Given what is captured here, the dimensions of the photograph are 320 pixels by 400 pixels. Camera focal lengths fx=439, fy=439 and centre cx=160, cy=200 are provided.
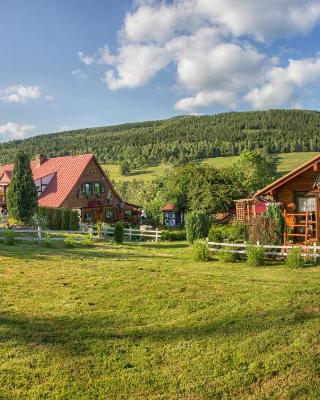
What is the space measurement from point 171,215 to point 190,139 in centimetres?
10803

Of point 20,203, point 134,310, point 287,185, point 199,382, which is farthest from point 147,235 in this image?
point 199,382

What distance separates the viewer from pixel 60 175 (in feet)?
156

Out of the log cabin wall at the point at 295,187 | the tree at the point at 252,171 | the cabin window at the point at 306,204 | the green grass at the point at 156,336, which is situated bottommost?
the green grass at the point at 156,336

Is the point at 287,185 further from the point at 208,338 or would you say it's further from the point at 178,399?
the point at 178,399

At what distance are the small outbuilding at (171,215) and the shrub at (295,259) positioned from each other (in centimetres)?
3399

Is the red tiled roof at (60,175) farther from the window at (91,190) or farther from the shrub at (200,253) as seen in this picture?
the shrub at (200,253)

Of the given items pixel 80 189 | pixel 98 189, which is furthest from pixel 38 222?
pixel 98 189

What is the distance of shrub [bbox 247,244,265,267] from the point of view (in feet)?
60.4

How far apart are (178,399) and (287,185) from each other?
19688 mm

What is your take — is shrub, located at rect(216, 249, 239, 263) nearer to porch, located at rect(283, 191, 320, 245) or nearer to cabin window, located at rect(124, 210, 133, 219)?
porch, located at rect(283, 191, 320, 245)

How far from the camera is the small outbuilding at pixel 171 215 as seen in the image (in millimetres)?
52062

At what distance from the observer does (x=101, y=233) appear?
105 ft

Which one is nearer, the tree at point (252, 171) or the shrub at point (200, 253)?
the shrub at point (200, 253)

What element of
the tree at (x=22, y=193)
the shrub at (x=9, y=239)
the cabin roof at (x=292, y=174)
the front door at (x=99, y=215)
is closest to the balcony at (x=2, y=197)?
the front door at (x=99, y=215)
